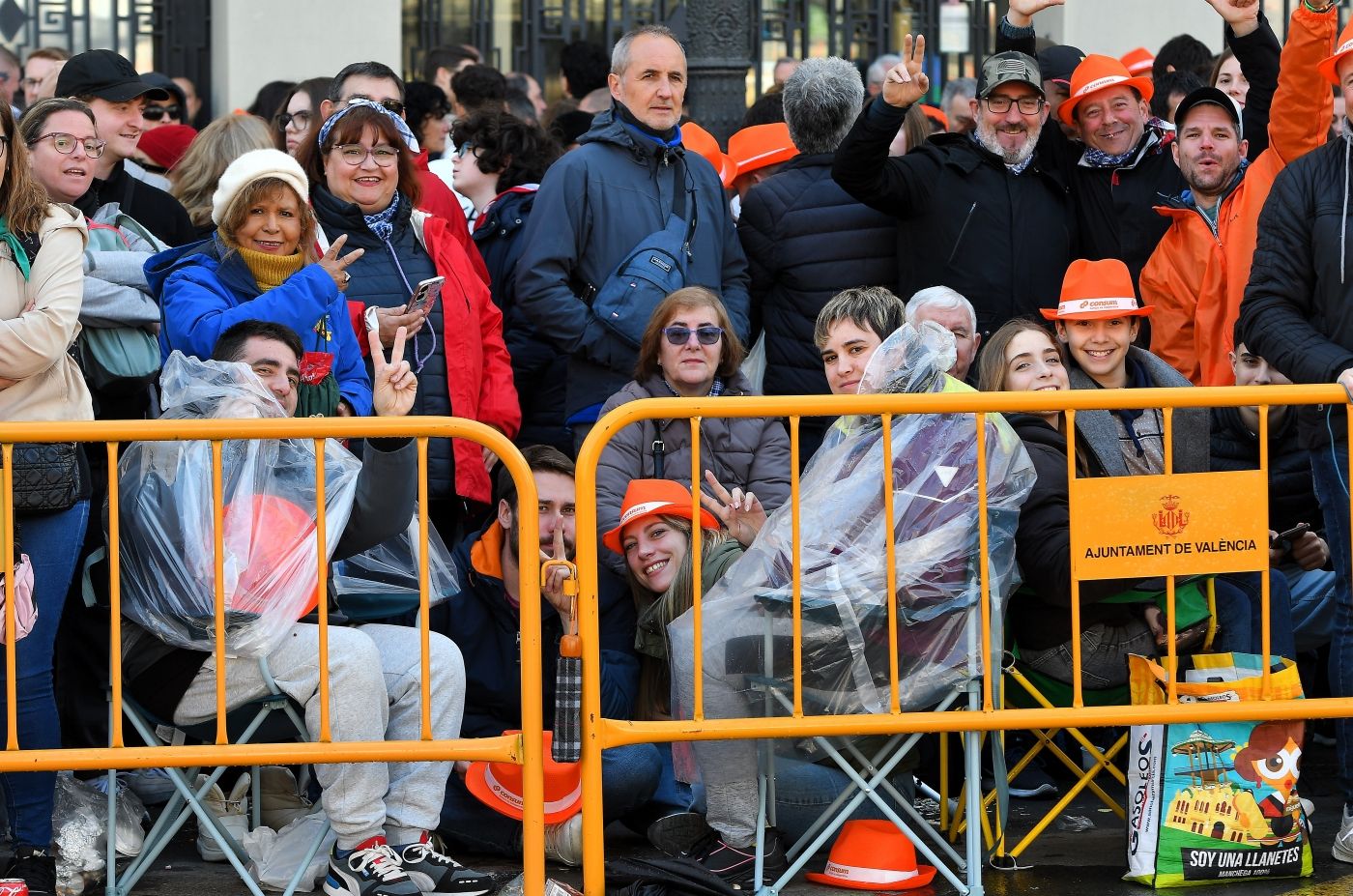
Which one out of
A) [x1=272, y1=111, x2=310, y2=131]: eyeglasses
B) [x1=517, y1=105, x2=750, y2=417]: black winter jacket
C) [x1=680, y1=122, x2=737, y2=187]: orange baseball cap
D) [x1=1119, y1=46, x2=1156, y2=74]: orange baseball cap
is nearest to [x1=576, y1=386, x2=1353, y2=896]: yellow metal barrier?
[x1=517, y1=105, x2=750, y2=417]: black winter jacket

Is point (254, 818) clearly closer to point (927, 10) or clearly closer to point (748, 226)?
point (748, 226)

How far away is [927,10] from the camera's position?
13398 mm

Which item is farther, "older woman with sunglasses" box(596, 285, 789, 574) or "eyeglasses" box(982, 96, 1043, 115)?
"eyeglasses" box(982, 96, 1043, 115)

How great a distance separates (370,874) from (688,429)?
1.82 m

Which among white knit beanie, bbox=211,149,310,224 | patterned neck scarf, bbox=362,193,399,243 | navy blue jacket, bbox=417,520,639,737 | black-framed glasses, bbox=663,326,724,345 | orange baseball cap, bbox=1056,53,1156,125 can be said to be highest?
orange baseball cap, bbox=1056,53,1156,125

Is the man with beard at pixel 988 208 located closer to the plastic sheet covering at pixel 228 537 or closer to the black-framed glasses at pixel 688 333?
the black-framed glasses at pixel 688 333

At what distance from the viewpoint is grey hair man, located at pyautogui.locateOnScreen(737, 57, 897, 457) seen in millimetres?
7043

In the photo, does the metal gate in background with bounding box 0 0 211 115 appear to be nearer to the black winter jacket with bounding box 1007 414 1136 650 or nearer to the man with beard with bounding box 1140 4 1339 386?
the man with beard with bounding box 1140 4 1339 386

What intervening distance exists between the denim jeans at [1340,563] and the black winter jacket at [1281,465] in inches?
26.9

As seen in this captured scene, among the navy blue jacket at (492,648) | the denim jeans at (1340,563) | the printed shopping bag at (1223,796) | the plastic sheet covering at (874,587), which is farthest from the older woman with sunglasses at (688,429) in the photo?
the denim jeans at (1340,563)

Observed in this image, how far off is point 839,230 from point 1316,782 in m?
2.50

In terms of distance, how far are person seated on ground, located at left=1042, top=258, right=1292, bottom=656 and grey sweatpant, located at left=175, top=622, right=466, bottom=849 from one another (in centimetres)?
195

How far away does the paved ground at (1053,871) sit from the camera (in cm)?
533

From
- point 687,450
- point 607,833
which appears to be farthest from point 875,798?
point 687,450
